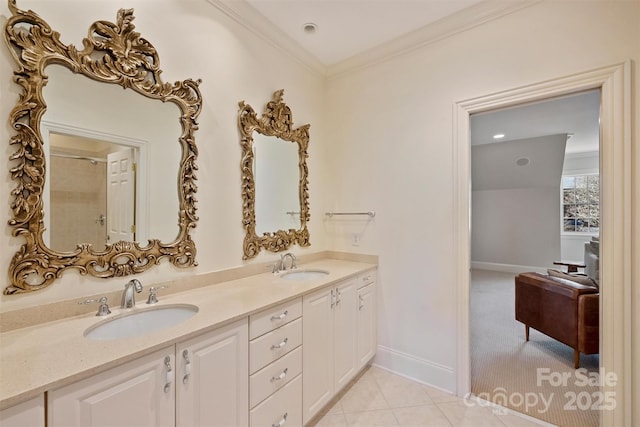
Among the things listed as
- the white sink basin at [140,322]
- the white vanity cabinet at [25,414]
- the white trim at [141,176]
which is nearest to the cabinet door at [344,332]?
the white sink basin at [140,322]

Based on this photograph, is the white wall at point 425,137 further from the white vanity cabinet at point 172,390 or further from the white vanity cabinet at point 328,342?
the white vanity cabinet at point 172,390

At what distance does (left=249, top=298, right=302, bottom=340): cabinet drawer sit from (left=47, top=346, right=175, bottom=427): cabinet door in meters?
0.38


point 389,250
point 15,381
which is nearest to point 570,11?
point 389,250

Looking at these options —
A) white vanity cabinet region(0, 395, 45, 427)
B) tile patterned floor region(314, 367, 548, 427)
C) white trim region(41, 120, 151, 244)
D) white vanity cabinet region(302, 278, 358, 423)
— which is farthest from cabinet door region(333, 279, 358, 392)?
white vanity cabinet region(0, 395, 45, 427)

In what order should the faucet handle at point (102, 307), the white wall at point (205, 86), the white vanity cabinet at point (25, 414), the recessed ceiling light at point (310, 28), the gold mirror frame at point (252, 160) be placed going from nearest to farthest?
the white vanity cabinet at point (25, 414) < the white wall at point (205, 86) < the faucet handle at point (102, 307) < the gold mirror frame at point (252, 160) < the recessed ceiling light at point (310, 28)

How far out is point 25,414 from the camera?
0.73 meters

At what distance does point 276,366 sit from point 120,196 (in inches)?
Answer: 47.5

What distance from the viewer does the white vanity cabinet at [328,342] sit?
165 centimetres

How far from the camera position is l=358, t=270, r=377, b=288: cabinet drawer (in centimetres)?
220

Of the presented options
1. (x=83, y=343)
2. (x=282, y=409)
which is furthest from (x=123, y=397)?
(x=282, y=409)

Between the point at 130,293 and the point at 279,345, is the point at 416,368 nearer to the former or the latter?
the point at 279,345

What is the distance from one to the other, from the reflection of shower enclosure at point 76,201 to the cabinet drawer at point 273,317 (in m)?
0.84

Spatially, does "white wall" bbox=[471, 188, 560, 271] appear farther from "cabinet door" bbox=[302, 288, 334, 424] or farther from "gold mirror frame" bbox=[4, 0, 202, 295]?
"gold mirror frame" bbox=[4, 0, 202, 295]

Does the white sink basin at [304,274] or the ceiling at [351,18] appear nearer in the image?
the ceiling at [351,18]
